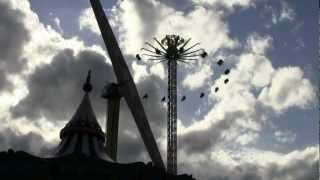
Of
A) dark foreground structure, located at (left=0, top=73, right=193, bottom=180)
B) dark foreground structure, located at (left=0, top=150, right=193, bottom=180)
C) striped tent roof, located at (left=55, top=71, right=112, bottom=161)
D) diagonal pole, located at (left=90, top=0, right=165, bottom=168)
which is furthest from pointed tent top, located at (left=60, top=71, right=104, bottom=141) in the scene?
diagonal pole, located at (left=90, top=0, right=165, bottom=168)

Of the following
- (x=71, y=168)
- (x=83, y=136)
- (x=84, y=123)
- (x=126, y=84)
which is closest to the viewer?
(x=71, y=168)

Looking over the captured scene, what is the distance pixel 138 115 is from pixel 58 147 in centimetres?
2255

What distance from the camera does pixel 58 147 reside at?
1667 inches

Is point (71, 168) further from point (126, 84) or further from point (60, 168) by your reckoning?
point (126, 84)

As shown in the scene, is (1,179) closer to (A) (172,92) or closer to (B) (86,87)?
(B) (86,87)

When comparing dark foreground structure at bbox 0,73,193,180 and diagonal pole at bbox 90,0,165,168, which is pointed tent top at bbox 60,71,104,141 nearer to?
dark foreground structure at bbox 0,73,193,180

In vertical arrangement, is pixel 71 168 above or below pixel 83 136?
below

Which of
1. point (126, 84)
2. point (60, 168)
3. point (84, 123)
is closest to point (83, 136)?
point (84, 123)

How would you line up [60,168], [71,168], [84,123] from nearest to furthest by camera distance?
1. [60,168]
2. [71,168]
3. [84,123]

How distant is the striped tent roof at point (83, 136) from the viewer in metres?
41.0

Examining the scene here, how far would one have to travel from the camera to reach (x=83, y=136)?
4212 centimetres

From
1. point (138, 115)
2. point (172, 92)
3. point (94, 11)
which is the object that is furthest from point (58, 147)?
point (94, 11)

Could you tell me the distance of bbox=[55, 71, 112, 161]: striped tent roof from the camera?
135ft

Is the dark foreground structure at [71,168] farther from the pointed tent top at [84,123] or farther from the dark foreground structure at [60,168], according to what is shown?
the pointed tent top at [84,123]
